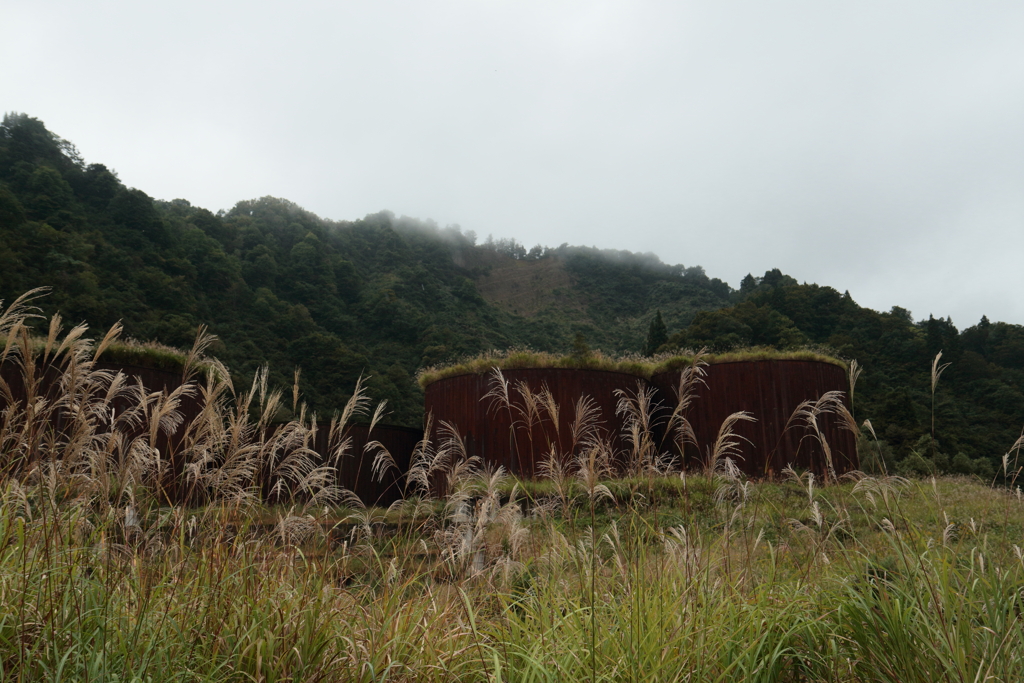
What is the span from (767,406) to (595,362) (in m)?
3.86

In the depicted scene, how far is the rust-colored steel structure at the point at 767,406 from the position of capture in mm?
13094

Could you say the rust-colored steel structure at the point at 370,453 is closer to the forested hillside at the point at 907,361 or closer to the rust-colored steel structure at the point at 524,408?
the rust-colored steel structure at the point at 524,408

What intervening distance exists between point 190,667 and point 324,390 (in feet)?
90.4

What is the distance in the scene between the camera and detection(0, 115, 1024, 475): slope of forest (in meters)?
23.5

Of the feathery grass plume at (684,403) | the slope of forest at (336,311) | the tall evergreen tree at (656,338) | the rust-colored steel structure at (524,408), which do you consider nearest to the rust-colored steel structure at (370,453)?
the rust-colored steel structure at (524,408)

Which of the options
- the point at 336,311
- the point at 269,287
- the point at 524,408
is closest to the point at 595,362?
the point at 524,408

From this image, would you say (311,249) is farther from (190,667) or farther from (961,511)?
(190,667)

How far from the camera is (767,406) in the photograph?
13.4 metres

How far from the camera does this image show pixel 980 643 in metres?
2.16

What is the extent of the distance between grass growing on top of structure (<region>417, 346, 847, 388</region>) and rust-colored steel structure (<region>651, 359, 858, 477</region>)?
0.52 ft

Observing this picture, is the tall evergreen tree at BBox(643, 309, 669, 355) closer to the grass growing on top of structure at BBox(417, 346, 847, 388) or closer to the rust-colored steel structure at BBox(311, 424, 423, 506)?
the grass growing on top of structure at BBox(417, 346, 847, 388)

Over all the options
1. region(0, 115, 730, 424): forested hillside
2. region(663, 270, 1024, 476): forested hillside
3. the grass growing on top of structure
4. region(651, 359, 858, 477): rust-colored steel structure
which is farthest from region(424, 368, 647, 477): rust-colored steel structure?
region(0, 115, 730, 424): forested hillside

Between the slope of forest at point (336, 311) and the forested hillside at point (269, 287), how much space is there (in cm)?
11

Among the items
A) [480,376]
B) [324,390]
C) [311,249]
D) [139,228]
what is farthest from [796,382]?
[311,249]
